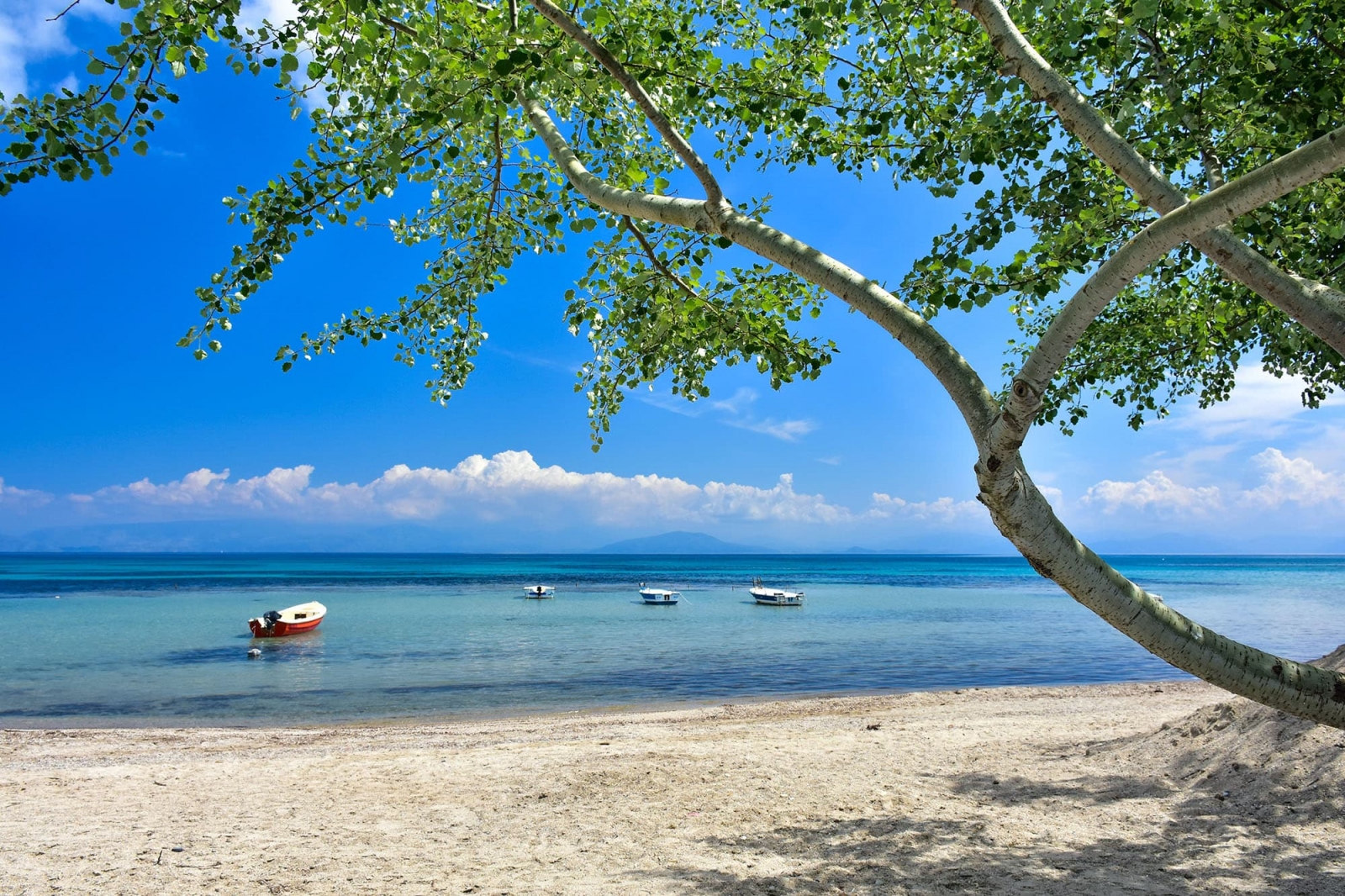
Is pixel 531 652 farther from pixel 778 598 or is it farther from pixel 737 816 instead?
pixel 778 598

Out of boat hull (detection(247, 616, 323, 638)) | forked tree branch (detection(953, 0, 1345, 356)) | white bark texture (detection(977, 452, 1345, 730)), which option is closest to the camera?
white bark texture (detection(977, 452, 1345, 730))

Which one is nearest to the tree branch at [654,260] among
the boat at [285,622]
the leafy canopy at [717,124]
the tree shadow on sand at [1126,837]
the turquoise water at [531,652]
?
the leafy canopy at [717,124]

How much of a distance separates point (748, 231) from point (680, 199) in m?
0.48

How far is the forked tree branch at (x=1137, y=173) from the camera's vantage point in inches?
174

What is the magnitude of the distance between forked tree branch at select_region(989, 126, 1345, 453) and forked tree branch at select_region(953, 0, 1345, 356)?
1.23 m

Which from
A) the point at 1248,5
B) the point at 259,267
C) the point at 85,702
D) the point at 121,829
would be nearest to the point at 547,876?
the point at 121,829

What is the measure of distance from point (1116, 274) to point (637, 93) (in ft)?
9.27

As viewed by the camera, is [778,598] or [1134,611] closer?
[1134,611]

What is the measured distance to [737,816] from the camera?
23.8 feet

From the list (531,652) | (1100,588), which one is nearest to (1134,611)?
(1100,588)

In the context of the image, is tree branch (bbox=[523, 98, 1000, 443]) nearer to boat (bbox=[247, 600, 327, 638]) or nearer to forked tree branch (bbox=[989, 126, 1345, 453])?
forked tree branch (bbox=[989, 126, 1345, 453])

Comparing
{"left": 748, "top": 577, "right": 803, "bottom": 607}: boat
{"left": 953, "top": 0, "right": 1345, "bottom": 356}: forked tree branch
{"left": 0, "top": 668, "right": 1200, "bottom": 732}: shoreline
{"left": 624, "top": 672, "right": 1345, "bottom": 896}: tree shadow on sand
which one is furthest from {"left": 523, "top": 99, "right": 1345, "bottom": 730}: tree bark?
{"left": 748, "top": 577, "right": 803, "bottom": 607}: boat

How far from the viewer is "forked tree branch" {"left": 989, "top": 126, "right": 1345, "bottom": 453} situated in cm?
333

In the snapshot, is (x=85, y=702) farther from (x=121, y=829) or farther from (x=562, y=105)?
(x=562, y=105)
